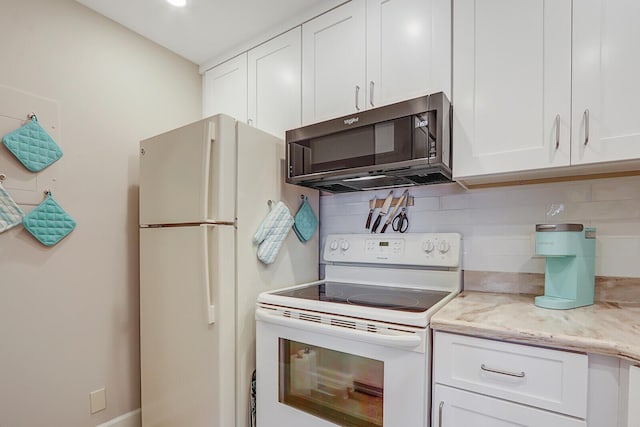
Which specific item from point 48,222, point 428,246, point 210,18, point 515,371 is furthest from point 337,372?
point 210,18

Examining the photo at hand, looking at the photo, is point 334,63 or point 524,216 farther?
point 334,63

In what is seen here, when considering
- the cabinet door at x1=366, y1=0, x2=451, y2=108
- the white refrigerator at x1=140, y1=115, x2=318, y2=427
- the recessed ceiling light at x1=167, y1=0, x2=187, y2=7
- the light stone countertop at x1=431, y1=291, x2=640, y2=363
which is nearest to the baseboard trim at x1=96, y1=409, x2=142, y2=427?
the white refrigerator at x1=140, y1=115, x2=318, y2=427

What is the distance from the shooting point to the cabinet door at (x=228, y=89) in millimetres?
2156

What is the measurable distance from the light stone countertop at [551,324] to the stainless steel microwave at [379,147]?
1.90 ft

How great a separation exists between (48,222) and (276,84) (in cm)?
142

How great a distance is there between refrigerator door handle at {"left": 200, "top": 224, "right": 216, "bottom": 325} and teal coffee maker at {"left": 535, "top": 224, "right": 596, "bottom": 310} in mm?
1377

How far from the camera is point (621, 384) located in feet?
2.88

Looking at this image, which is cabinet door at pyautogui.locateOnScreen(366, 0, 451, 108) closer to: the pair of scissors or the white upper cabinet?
the white upper cabinet

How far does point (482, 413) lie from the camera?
1036mm

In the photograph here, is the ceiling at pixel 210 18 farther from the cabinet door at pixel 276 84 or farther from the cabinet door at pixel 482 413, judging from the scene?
the cabinet door at pixel 482 413

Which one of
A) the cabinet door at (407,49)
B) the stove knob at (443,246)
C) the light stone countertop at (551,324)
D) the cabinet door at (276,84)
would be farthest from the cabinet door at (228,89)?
the light stone countertop at (551,324)

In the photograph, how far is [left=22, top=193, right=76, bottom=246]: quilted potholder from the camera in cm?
156

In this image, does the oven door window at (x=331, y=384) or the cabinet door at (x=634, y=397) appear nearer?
the cabinet door at (x=634, y=397)

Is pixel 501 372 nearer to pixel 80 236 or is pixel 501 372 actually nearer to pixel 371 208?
pixel 371 208
